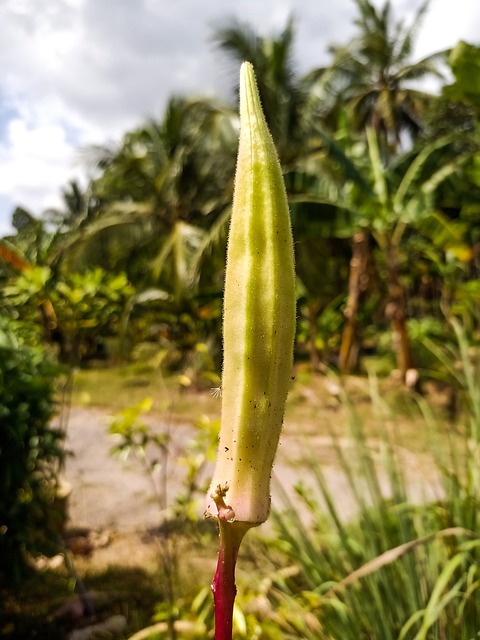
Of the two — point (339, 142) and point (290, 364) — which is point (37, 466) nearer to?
point (290, 364)

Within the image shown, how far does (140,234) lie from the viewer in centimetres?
1049

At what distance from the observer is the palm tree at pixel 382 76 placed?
44.8 ft

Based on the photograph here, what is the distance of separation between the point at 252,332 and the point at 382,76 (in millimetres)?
16738

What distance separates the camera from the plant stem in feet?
1.41

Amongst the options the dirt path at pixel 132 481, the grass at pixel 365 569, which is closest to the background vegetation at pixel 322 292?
the grass at pixel 365 569

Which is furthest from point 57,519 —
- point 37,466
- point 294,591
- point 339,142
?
point 339,142

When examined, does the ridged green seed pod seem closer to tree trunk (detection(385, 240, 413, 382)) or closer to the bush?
the bush

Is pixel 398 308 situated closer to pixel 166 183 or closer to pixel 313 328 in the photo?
pixel 313 328

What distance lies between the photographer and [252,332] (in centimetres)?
48

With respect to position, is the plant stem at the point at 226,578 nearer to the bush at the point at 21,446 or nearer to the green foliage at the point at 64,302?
the bush at the point at 21,446

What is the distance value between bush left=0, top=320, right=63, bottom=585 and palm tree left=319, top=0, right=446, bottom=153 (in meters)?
11.9

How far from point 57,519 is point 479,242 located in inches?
380

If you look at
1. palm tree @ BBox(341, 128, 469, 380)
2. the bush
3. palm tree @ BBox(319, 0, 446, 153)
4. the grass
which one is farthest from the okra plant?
palm tree @ BBox(319, 0, 446, 153)

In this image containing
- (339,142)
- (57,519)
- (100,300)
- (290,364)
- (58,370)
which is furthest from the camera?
(339,142)
